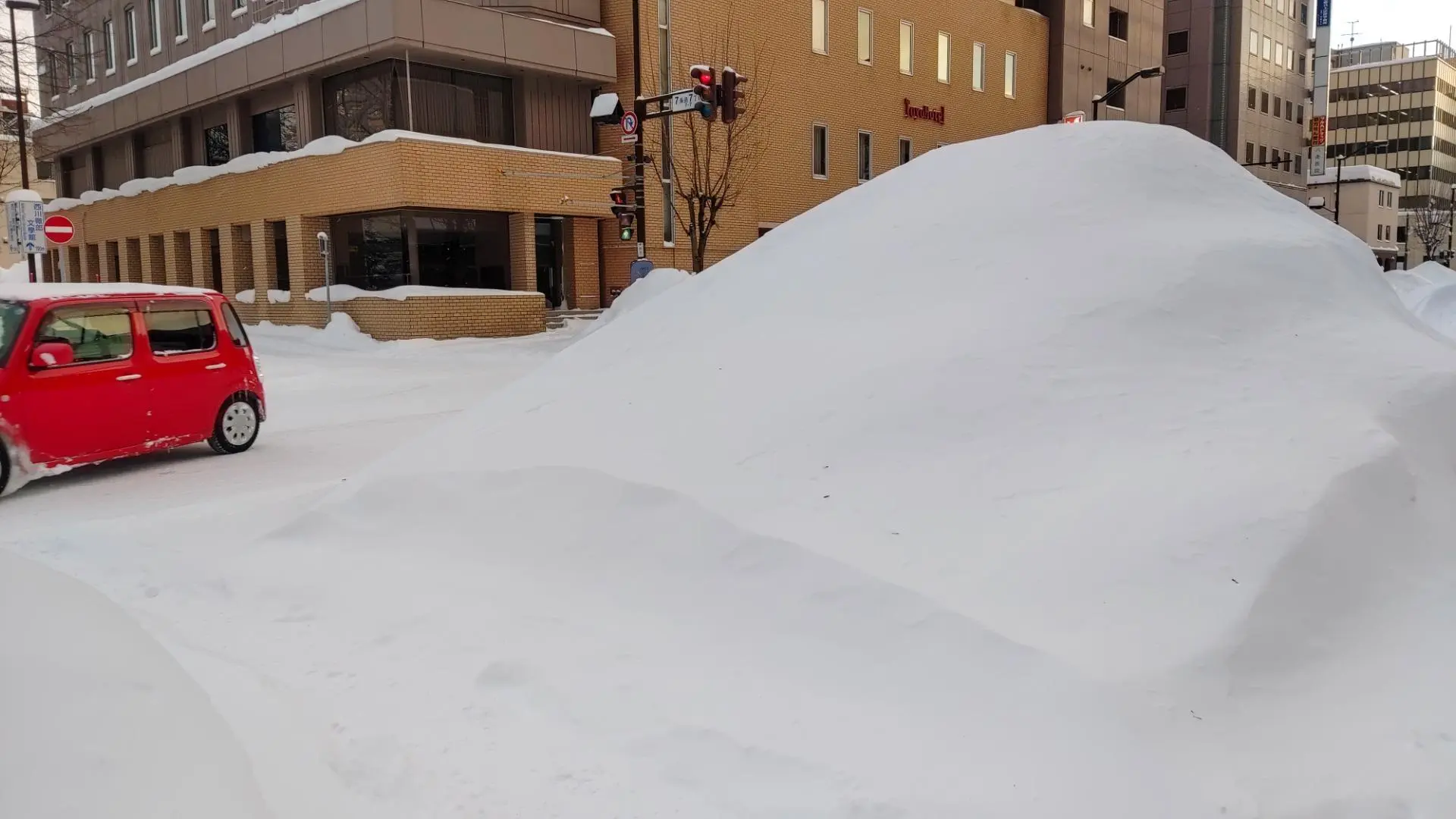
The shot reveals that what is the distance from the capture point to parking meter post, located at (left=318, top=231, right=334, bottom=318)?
930 inches

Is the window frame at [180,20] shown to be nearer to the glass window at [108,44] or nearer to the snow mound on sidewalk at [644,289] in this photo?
the glass window at [108,44]

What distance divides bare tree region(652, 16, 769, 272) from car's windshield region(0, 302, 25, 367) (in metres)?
19.8

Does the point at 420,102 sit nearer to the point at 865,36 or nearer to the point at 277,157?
the point at 277,157

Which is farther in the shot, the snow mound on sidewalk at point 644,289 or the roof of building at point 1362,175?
the roof of building at point 1362,175

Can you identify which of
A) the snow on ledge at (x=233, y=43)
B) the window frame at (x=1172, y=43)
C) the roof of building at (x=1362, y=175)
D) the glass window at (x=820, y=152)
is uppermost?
the window frame at (x=1172, y=43)

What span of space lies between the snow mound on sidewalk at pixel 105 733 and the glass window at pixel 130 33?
39995 mm

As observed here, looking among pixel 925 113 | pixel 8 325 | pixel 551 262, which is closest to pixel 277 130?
pixel 551 262

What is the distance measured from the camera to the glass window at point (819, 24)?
33312 mm

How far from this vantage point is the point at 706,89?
1780cm

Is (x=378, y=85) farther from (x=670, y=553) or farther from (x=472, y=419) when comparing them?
(x=670, y=553)

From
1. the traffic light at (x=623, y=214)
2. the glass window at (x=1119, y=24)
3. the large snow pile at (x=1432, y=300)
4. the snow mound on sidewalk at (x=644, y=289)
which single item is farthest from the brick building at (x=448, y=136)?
the large snow pile at (x=1432, y=300)

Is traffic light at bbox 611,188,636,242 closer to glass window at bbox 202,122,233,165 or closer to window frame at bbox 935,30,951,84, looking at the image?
glass window at bbox 202,122,233,165

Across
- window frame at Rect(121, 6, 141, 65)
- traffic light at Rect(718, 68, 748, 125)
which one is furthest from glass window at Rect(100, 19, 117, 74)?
traffic light at Rect(718, 68, 748, 125)

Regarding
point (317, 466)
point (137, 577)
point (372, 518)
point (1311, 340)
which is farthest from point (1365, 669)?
point (317, 466)
